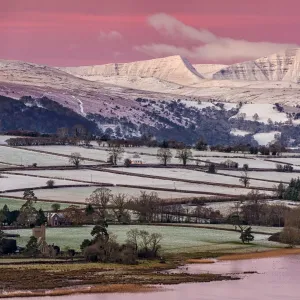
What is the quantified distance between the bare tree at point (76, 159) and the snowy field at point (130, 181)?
4.71 metres

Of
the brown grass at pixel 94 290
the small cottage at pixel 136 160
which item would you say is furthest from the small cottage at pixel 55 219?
the small cottage at pixel 136 160

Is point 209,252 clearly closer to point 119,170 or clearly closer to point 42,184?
point 42,184

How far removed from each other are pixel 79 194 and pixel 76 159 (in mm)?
24439

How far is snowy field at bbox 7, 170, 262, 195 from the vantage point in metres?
117

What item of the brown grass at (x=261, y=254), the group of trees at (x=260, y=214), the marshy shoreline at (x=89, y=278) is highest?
the group of trees at (x=260, y=214)

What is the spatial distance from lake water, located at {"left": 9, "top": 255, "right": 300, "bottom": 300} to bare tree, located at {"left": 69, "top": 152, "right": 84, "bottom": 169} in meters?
56.4

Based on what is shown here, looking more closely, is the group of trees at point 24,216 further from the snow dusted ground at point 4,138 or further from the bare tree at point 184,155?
the snow dusted ground at point 4,138

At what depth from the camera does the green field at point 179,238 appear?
82125 millimetres

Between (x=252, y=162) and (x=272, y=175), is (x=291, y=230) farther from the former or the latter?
(x=252, y=162)

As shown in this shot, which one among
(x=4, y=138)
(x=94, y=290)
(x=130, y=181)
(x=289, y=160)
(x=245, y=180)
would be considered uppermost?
(x=4, y=138)

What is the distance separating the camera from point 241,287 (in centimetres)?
6519

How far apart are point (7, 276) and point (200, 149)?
100606 millimetres

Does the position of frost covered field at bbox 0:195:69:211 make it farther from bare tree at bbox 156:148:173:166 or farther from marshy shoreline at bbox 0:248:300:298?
bare tree at bbox 156:148:173:166

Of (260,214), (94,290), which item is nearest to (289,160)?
(260,214)
